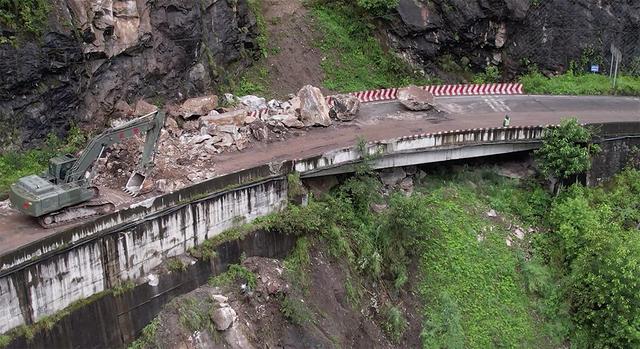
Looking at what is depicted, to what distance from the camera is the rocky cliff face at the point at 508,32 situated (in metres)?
34.9

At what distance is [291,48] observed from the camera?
34.5 metres

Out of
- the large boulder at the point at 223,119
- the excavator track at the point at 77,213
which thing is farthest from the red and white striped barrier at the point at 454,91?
the excavator track at the point at 77,213

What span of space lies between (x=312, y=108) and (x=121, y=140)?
29.7 feet

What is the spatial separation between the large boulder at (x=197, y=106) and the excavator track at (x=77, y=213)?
6.94 m

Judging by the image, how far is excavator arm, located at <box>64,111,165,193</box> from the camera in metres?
20.5

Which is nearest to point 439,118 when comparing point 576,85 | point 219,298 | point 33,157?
point 576,85

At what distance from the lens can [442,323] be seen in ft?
77.2

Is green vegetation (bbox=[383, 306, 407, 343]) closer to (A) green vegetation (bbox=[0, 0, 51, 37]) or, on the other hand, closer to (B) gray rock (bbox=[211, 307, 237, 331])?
(B) gray rock (bbox=[211, 307, 237, 331])

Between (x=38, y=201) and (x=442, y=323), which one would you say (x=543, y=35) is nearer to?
(x=442, y=323)

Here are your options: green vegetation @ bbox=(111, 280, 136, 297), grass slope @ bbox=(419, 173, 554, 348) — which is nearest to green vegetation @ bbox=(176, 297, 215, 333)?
green vegetation @ bbox=(111, 280, 136, 297)

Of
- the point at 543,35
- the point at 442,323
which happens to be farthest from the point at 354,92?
the point at 442,323

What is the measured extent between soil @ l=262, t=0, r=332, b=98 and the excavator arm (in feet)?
35.3

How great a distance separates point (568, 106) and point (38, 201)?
81.0ft

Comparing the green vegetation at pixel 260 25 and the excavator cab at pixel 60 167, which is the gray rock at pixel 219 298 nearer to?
the excavator cab at pixel 60 167
